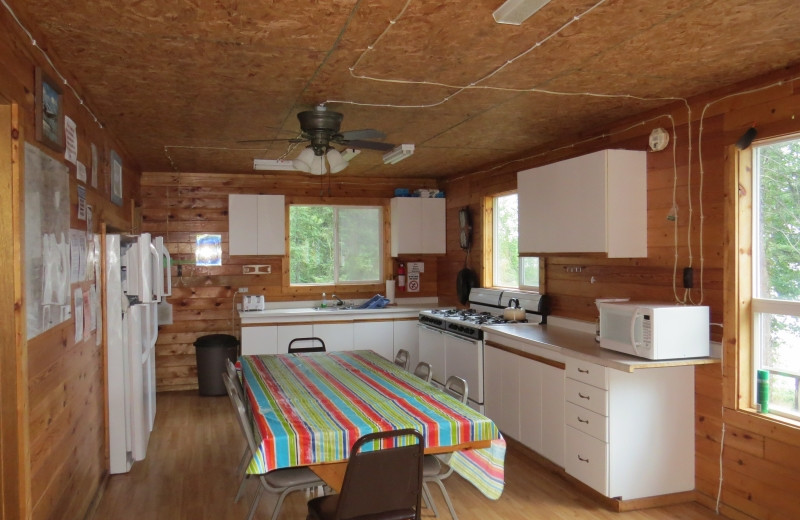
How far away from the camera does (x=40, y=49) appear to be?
101 inches

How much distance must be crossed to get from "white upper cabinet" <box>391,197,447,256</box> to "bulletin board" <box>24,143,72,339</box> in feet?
14.2

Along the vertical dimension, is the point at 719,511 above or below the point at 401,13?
below

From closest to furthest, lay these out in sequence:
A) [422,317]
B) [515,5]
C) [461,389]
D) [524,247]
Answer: [515,5]
[461,389]
[524,247]
[422,317]

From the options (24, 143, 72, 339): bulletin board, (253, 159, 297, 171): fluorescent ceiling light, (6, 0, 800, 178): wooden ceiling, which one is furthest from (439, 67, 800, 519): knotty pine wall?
(24, 143, 72, 339): bulletin board

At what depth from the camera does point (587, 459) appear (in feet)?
12.2

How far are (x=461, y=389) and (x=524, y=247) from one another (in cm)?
176

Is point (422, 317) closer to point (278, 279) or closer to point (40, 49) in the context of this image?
point (278, 279)

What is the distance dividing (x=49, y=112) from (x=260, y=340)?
389cm

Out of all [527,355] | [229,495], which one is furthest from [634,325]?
[229,495]

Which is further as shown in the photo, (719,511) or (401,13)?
(719,511)

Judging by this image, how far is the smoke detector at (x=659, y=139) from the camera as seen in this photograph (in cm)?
383

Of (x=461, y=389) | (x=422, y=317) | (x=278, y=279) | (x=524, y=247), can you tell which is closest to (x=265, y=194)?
(x=278, y=279)

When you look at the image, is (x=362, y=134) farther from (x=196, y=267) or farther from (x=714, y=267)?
(x=196, y=267)

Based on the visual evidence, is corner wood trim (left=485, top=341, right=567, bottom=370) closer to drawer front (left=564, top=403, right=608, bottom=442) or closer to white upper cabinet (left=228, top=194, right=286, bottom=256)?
drawer front (left=564, top=403, right=608, bottom=442)
